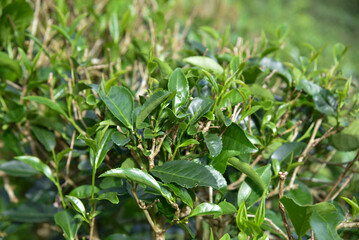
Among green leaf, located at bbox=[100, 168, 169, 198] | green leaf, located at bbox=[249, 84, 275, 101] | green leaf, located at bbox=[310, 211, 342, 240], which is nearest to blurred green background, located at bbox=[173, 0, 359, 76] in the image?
green leaf, located at bbox=[249, 84, 275, 101]

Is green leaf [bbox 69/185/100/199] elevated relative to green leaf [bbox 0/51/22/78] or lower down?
lower down

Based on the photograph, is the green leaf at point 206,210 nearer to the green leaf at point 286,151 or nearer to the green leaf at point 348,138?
the green leaf at point 286,151

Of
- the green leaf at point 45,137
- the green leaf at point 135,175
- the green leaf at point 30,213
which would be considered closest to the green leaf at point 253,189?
the green leaf at point 135,175

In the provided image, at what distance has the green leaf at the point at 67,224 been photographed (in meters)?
0.82

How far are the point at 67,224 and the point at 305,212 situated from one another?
564 mm

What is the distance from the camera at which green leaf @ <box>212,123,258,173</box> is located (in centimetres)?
73

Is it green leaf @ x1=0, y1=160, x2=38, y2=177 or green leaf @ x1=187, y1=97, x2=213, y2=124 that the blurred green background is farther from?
green leaf @ x1=0, y1=160, x2=38, y2=177

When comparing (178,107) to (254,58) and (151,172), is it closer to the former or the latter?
(151,172)

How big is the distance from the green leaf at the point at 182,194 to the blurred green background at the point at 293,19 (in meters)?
0.59

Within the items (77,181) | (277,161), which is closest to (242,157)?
(277,161)

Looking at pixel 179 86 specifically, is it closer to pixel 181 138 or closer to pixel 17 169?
pixel 181 138

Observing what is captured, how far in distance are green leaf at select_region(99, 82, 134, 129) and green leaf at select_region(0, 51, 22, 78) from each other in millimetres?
427

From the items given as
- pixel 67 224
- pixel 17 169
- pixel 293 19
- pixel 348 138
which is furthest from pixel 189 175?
pixel 293 19

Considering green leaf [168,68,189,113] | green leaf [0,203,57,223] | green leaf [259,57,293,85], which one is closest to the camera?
green leaf [168,68,189,113]
